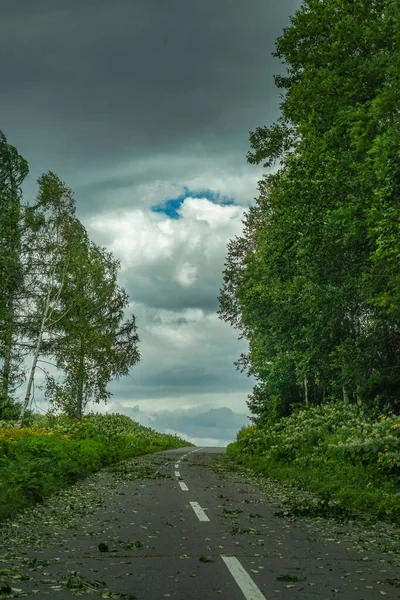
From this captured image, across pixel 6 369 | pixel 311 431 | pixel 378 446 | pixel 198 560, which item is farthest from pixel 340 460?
pixel 6 369

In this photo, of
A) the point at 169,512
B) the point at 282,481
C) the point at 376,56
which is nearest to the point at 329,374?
the point at 282,481

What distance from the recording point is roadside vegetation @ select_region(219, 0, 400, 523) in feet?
55.2

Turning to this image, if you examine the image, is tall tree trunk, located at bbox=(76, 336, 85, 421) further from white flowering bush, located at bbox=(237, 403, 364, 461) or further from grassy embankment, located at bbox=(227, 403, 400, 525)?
white flowering bush, located at bbox=(237, 403, 364, 461)

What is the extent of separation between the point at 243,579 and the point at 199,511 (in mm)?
5395

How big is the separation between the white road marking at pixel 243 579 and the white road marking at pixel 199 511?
3.38 m

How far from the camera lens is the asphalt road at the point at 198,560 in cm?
606

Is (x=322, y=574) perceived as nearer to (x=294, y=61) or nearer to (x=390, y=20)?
(x=390, y=20)

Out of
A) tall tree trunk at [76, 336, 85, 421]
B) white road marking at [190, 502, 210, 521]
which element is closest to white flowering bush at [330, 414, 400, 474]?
white road marking at [190, 502, 210, 521]

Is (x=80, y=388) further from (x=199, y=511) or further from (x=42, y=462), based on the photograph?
(x=199, y=511)

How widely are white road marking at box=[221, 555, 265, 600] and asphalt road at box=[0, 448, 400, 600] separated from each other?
10mm

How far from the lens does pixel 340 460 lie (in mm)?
16906

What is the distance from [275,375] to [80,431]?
10.0 metres

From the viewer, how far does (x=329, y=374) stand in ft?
78.3

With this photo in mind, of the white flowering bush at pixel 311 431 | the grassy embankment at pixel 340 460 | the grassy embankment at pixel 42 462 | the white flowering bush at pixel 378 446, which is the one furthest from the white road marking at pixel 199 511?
the white flowering bush at pixel 311 431
